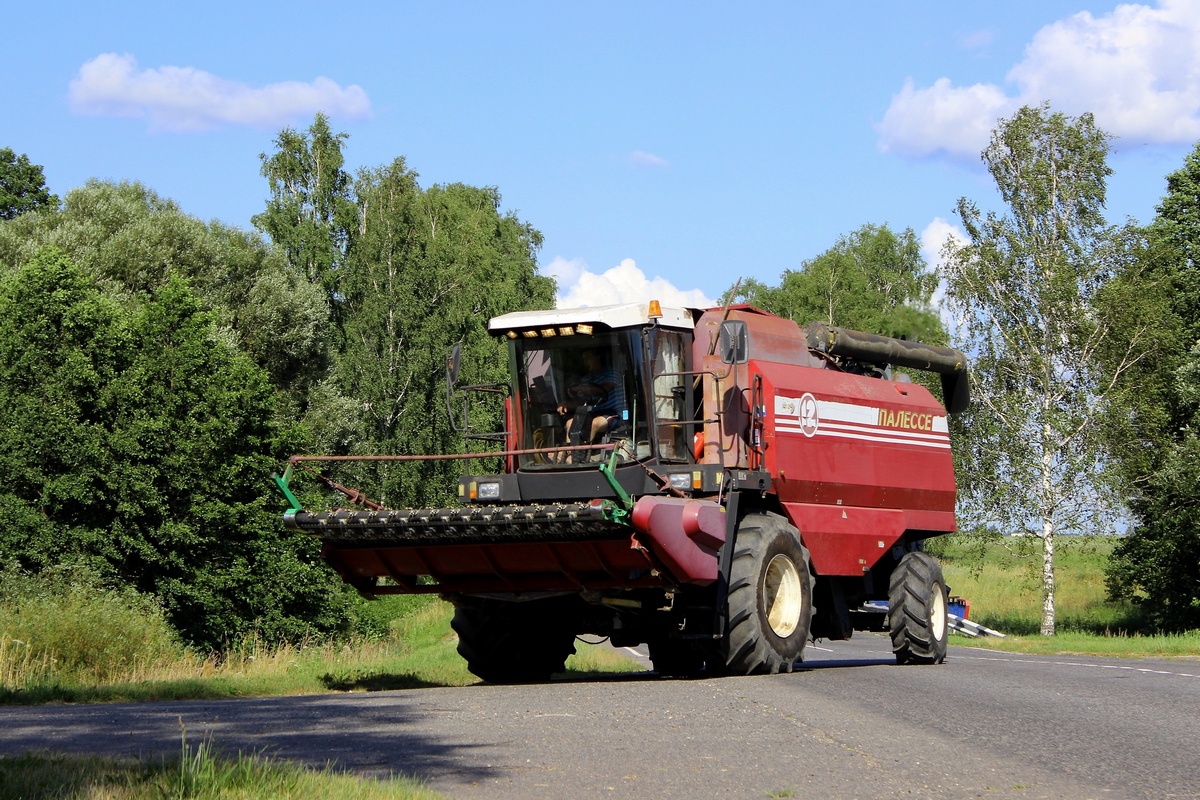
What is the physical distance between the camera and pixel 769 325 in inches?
685

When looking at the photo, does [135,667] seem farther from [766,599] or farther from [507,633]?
[766,599]

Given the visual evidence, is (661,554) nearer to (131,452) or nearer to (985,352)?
(131,452)

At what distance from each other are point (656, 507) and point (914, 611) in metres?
6.33

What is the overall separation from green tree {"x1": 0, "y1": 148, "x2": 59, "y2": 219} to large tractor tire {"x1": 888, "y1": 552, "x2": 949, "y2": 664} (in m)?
55.4

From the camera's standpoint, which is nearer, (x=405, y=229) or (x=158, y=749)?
(x=158, y=749)

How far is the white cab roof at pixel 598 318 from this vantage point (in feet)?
51.5

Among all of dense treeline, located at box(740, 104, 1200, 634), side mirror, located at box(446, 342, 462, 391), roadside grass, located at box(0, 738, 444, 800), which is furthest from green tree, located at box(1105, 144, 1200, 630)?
roadside grass, located at box(0, 738, 444, 800)

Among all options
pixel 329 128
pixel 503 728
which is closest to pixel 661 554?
pixel 503 728

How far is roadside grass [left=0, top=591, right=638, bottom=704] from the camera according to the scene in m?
14.1

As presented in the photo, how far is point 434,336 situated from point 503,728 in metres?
41.3

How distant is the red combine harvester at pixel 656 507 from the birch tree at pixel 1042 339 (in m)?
23.6

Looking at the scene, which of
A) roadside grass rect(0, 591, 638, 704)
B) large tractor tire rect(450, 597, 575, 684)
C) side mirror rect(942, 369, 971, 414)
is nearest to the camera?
roadside grass rect(0, 591, 638, 704)

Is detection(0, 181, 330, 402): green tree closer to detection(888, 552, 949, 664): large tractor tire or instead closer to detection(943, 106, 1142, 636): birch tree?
detection(943, 106, 1142, 636): birch tree

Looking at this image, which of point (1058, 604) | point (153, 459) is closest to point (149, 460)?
point (153, 459)
